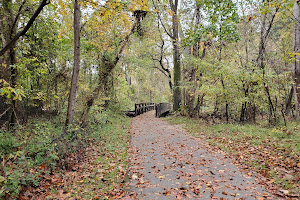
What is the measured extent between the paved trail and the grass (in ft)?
1.50

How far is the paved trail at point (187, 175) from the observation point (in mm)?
3623

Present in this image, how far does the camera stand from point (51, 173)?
418cm

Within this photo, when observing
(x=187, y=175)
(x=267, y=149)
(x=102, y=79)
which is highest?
(x=102, y=79)

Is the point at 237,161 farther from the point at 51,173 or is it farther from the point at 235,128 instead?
the point at 51,173

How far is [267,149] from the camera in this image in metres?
5.59

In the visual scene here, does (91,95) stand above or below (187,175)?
above

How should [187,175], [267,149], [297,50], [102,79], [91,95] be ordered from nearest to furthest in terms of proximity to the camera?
[187,175]
[267,149]
[91,95]
[297,50]
[102,79]

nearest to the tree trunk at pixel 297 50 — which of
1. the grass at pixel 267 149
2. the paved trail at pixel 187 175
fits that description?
the grass at pixel 267 149

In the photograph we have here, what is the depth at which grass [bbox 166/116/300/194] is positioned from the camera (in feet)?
13.7

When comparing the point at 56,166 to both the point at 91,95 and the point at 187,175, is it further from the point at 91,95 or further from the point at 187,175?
the point at 91,95

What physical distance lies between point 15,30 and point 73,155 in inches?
179

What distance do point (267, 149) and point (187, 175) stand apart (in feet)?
9.58

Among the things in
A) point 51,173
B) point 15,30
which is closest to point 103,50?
point 15,30

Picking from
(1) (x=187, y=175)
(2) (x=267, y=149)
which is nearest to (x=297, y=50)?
(2) (x=267, y=149)
